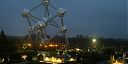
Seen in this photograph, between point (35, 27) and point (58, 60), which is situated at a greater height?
point (35, 27)

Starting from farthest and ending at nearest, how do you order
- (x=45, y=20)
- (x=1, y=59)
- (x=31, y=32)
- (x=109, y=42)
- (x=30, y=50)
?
(x=109, y=42) → (x=30, y=50) → (x=1, y=59) → (x=31, y=32) → (x=45, y=20)

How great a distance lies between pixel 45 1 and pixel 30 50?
1294 centimetres

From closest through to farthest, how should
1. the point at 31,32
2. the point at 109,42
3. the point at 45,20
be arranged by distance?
the point at 45,20, the point at 31,32, the point at 109,42

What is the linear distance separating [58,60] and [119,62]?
448cm

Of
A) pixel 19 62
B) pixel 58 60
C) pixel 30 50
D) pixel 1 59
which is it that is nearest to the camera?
pixel 58 60

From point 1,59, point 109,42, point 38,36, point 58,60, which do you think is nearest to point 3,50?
point 1,59

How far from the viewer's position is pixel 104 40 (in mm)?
87500

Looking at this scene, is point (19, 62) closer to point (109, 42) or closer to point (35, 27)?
point (35, 27)

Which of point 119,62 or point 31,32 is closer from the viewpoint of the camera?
point 31,32

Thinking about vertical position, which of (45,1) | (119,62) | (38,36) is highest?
(45,1)

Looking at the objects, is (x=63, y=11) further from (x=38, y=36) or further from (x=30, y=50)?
(x=30, y=50)

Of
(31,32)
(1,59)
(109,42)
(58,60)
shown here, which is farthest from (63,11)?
(109,42)

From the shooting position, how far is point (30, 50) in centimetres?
3691

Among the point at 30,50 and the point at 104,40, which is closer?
the point at 30,50
